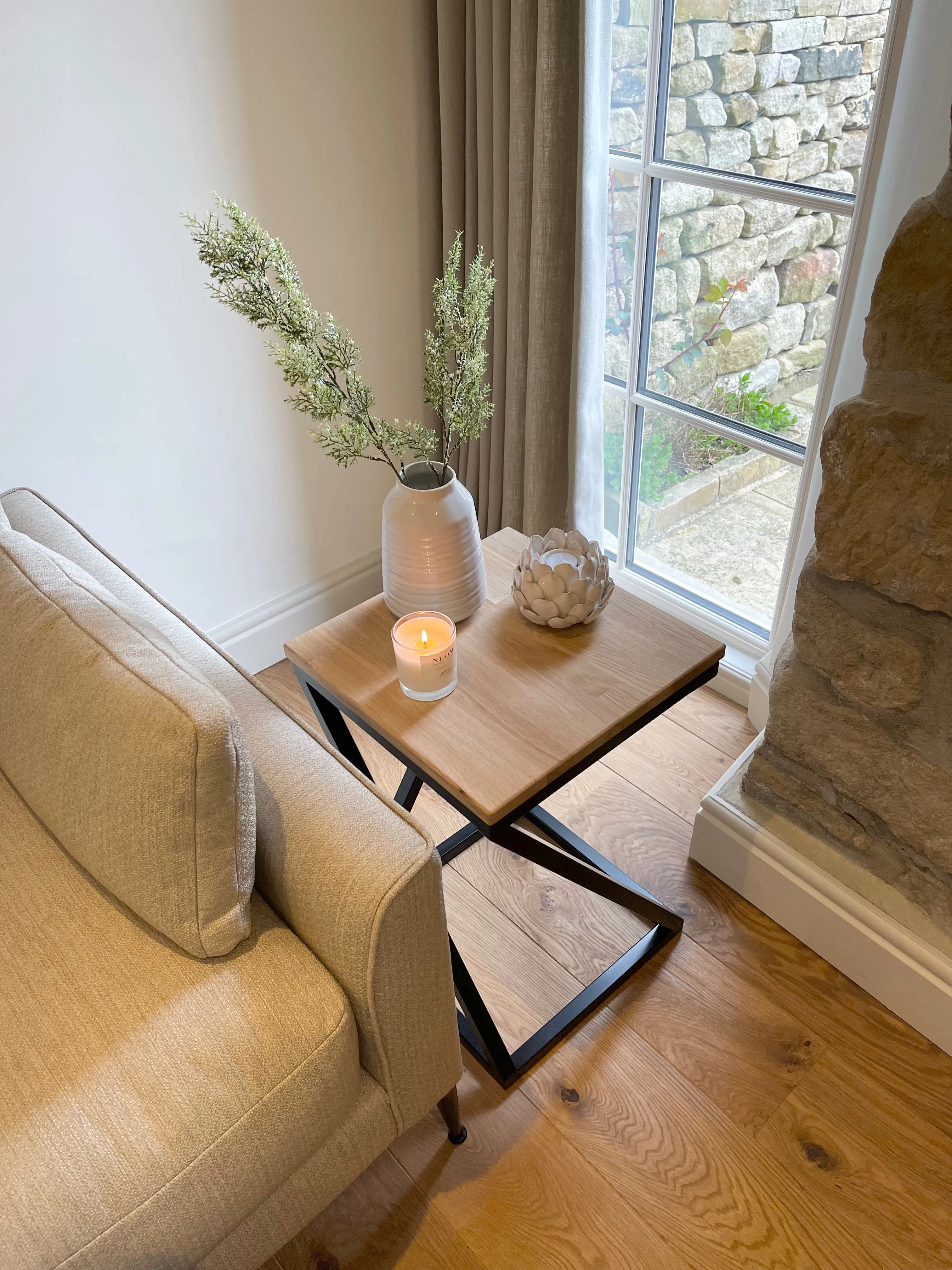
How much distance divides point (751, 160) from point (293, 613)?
129cm

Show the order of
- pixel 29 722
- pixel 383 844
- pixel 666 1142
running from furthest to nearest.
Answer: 1. pixel 666 1142
2. pixel 29 722
3. pixel 383 844

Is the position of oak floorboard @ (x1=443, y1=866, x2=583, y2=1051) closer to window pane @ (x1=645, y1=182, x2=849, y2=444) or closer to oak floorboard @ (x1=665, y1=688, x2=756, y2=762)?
oak floorboard @ (x1=665, y1=688, x2=756, y2=762)

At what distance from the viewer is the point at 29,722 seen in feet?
3.62

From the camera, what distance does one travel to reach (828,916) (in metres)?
1.49

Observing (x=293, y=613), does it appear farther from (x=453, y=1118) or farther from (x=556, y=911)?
(x=453, y=1118)

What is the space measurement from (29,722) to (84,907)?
22 cm

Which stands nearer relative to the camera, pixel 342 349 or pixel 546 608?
pixel 342 349

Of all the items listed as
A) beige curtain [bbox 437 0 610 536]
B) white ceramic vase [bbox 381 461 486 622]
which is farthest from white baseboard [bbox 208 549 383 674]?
white ceramic vase [bbox 381 461 486 622]

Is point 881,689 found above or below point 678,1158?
above

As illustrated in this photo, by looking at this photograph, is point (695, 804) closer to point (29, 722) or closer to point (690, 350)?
point (690, 350)

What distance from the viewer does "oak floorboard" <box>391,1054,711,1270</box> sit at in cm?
123

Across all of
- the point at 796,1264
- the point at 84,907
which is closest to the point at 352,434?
the point at 84,907

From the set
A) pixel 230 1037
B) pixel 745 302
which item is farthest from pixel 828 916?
pixel 745 302

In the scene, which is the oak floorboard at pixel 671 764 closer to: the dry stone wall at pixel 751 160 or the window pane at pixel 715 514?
the window pane at pixel 715 514
